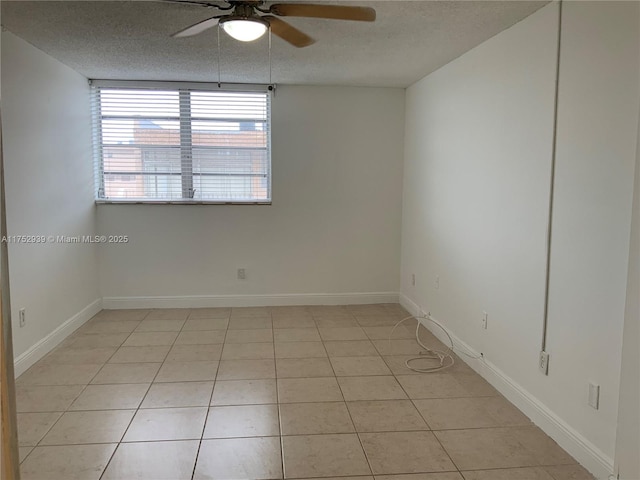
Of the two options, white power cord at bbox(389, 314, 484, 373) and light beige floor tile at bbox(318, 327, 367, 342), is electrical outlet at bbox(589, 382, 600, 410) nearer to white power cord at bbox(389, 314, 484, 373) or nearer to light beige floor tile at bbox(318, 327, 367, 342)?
white power cord at bbox(389, 314, 484, 373)

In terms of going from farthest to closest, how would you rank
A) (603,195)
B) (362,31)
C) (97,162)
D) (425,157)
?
(97,162), (425,157), (362,31), (603,195)

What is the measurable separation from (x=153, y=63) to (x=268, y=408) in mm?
2865

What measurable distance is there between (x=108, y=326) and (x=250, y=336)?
4.39 ft

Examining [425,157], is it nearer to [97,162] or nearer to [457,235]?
[457,235]

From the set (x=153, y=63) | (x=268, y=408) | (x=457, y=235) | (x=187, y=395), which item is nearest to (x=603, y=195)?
(x=457, y=235)

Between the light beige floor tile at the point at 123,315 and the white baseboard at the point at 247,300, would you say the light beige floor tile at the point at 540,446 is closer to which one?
the white baseboard at the point at 247,300

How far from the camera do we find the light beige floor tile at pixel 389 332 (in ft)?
13.2

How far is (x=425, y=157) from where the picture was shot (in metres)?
4.30

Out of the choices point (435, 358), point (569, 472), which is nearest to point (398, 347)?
point (435, 358)

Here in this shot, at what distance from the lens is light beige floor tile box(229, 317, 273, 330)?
4234mm

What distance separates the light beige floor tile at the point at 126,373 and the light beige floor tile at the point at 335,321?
1.56m

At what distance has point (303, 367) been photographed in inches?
131

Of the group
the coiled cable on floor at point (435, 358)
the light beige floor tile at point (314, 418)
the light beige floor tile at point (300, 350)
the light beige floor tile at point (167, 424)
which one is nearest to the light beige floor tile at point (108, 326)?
the light beige floor tile at point (300, 350)

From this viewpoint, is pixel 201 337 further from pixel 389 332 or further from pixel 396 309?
pixel 396 309
